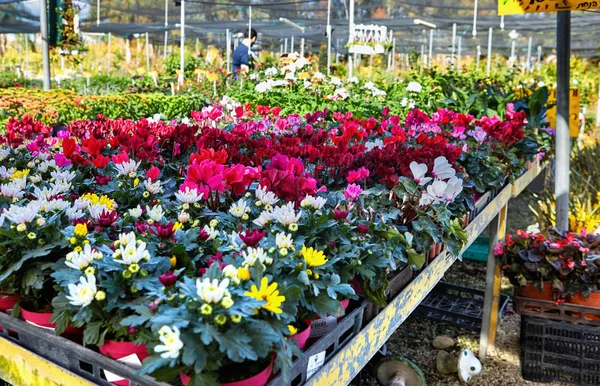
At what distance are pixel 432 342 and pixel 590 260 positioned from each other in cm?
100

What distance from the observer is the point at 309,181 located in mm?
1411

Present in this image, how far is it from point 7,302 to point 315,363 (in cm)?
63

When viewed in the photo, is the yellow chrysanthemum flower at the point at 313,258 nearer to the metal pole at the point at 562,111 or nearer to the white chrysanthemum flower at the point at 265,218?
the white chrysanthemum flower at the point at 265,218

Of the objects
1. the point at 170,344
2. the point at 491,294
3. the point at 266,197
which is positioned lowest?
the point at 491,294

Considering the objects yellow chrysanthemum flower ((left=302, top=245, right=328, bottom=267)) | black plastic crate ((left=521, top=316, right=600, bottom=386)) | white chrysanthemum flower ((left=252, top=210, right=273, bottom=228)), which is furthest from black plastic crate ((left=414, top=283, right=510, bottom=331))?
yellow chrysanthemum flower ((left=302, top=245, right=328, bottom=267))

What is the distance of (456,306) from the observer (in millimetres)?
3588

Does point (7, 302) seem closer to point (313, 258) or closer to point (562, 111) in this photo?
point (313, 258)

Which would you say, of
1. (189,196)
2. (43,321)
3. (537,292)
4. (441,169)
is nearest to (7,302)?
(43,321)

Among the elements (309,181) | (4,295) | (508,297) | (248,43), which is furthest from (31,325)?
(248,43)

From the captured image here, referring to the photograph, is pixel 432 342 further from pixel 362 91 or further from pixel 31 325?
pixel 362 91

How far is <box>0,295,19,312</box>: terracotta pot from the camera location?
1.16m

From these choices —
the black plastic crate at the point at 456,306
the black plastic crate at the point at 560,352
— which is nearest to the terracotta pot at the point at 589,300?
the black plastic crate at the point at 560,352

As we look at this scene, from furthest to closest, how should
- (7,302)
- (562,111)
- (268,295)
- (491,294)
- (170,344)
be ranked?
(562,111)
(491,294)
(7,302)
(268,295)
(170,344)

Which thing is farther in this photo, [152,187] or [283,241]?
[152,187]
